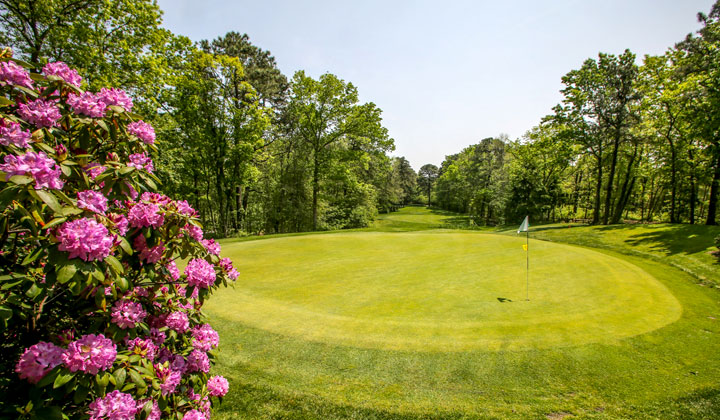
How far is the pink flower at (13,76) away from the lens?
1545 millimetres

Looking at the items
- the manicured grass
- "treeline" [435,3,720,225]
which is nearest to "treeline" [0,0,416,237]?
the manicured grass

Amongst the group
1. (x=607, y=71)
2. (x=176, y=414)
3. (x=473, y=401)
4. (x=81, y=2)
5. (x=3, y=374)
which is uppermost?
(x=607, y=71)

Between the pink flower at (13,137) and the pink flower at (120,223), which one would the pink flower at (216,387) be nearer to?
the pink flower at (120,223)

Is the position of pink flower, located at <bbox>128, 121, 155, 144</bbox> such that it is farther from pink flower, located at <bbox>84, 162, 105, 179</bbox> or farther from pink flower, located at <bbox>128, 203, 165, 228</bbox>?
pink flower, located at <bbox>128, 203, 165, 228</bbox>

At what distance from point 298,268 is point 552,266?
7.33 m

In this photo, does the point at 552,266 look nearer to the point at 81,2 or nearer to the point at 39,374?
the point at 39,374

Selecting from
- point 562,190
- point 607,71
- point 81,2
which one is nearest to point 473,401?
point 81,2

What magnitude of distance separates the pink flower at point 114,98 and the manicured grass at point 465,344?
9.69 feet

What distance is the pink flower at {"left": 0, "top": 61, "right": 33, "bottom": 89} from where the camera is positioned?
154cm

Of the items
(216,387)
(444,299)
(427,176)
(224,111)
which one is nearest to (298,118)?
(224,111)

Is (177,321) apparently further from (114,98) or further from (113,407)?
(114,98)

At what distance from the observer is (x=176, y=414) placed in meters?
1.90

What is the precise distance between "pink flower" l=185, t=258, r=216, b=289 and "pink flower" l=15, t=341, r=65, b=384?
67 cm

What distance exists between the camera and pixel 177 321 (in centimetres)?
202
